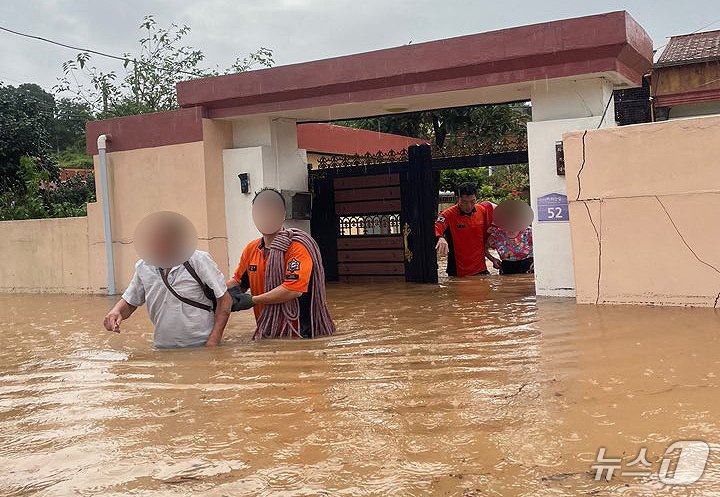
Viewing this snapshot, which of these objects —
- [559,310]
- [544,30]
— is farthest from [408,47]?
[559,310]

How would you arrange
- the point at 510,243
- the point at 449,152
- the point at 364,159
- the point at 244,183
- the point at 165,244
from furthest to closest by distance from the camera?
the point at 364,159
the point at 510,243
the point at 244,183
the point at 449,152
the point at 165,244

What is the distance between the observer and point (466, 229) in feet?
35.1

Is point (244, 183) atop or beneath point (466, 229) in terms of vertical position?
atop

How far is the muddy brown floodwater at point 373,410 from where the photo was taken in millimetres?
2980

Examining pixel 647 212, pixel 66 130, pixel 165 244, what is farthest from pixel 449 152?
pixel 66 130

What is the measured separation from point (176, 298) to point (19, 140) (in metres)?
12.4

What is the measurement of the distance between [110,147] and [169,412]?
8306mm

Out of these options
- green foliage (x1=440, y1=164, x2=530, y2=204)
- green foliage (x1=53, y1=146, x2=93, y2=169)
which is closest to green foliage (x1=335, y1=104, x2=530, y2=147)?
green foliage (x1=440, y1=164, x2=530, y2=204)

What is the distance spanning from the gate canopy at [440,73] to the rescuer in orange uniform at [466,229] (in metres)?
1.39

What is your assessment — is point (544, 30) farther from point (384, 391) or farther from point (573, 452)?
point (573, 452)

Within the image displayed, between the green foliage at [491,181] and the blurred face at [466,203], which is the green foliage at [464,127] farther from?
the blurred face at [466,203]

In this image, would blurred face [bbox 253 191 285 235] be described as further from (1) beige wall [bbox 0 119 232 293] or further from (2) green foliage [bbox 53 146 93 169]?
(2) green foliage [bbox 53 146 93 169]

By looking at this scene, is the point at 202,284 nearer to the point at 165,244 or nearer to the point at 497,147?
the point at 165,244

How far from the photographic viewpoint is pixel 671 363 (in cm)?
467
